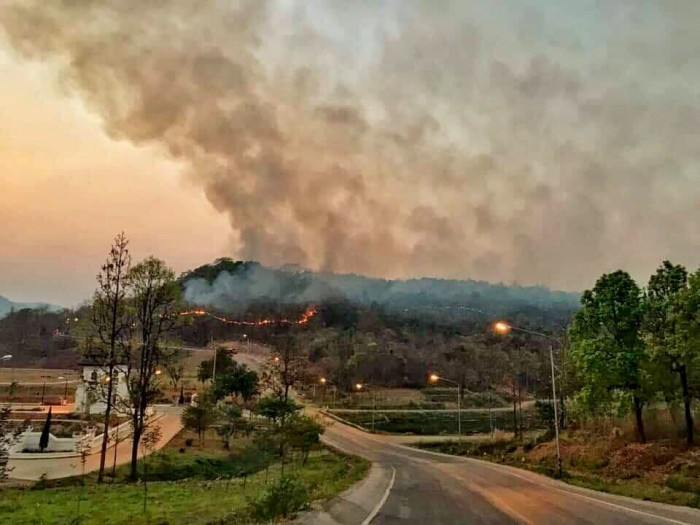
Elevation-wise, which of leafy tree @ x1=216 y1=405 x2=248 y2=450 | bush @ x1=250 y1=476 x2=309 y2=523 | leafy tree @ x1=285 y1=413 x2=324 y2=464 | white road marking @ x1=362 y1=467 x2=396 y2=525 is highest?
bush @ x1=250 y1=476 x2=309 y2=523

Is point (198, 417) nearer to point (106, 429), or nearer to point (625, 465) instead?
point (106, 429)

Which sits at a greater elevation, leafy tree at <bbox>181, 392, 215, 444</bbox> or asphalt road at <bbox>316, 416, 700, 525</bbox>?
asphalt road at <bbox>316, 416, 700, 525</bbox>

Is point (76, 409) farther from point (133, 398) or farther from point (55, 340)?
point (55, 340)

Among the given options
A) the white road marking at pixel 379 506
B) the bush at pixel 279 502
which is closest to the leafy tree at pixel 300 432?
the white road marking at pixel 379 506

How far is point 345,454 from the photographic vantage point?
49.8 meters

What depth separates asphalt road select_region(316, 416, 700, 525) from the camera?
15094 millimetres

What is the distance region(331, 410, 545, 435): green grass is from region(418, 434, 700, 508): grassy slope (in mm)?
32456

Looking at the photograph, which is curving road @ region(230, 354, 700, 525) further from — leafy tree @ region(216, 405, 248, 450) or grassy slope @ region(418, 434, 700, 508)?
leafy tree @ region(216, 405, 248, 450)

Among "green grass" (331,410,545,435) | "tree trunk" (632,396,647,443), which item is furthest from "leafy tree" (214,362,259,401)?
"tree trunk" (632,396,647,443)

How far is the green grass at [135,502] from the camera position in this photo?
58.5 feet

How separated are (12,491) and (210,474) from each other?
12.9m

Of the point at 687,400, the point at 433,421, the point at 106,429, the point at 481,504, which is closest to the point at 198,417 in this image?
the point at 106,429

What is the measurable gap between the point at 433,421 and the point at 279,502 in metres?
83.9

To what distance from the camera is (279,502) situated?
1472 centimetres
